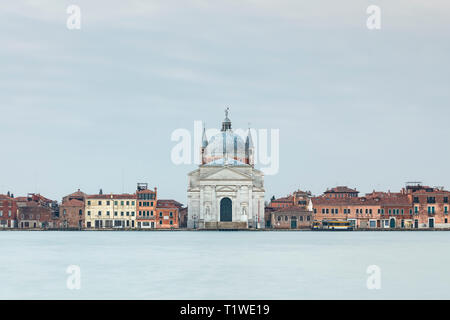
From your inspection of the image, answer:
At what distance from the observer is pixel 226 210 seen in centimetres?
9994

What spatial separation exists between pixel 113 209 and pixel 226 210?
14175mm

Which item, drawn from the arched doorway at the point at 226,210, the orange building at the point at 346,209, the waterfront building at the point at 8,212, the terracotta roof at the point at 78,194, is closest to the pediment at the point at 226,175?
the arched doorway at the point at 226,210

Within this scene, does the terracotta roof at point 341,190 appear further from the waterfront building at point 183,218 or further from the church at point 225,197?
the waterfront building at point 183,218

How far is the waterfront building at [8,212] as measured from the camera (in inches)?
4065

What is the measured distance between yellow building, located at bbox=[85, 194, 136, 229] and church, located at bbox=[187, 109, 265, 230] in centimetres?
733

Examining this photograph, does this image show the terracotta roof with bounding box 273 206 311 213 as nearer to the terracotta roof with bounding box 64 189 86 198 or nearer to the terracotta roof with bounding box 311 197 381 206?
the terracotta roof with bounding box 311 197 381 206

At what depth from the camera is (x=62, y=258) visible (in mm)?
43031

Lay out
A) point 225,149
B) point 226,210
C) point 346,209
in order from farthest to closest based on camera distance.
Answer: point 225,149, point 226,210, point 346,209

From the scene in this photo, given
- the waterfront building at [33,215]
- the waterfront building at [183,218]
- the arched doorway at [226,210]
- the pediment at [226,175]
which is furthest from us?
the waterfront building at [183,218]

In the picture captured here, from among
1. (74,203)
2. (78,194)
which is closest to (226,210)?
(74,203)

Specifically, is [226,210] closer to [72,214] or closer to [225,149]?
[225,149]

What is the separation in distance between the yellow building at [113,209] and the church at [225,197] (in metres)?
7.33
